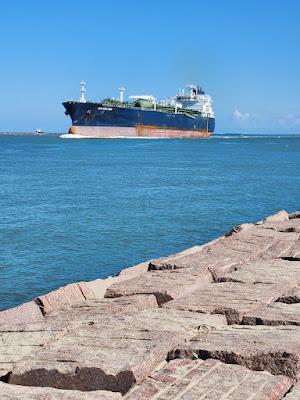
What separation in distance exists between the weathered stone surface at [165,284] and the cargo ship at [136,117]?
6874cm

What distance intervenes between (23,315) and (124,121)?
244 feet

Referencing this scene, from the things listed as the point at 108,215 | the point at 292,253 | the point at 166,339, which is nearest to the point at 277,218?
the point at 292,253

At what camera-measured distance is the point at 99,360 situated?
153 inches

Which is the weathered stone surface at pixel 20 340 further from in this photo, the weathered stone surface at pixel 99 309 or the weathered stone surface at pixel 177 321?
the weathered stone surface at pixel 177 321

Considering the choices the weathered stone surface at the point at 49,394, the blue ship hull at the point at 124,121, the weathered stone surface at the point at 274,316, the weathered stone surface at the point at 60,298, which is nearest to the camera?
the weathered stone surface at the point at 49,394

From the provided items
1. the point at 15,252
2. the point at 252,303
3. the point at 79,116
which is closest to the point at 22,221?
the point at 15,252

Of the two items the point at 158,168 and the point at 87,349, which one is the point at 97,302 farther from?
Result: the point at 158,168

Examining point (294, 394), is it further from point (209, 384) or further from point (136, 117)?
point (136, 117)

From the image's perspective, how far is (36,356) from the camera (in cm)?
408

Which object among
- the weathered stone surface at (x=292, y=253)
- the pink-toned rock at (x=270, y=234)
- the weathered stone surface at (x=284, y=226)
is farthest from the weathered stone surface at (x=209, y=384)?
the weathered stone surface at (x=284, y=226)

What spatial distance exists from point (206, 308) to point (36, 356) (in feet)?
5.35

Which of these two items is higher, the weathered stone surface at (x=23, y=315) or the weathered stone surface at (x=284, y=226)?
the weathered stone surface at (x=284, y=226)

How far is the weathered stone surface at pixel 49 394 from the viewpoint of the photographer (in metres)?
3.42

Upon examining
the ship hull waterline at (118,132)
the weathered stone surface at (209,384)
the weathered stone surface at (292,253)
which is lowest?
the weathered stone surface at (292,253)
